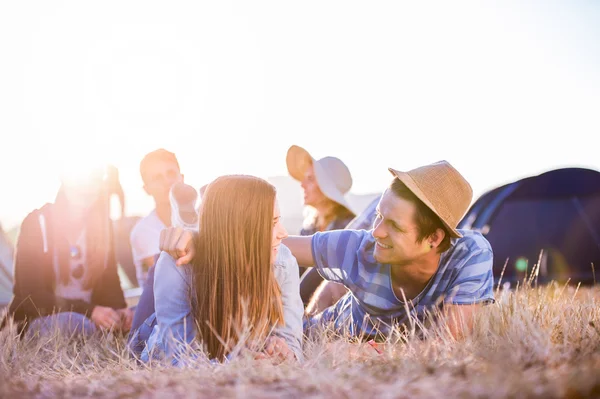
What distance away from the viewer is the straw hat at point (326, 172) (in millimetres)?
5004

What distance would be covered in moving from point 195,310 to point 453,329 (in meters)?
1.17

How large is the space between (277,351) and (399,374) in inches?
31.9

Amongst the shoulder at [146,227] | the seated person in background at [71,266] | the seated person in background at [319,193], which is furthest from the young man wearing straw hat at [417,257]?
the shoulder at [146,227]

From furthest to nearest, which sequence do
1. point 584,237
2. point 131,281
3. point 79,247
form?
1. point 131,281
2. point 584,237
3. point 79,247

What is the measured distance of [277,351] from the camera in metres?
2.30

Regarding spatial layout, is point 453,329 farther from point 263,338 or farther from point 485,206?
point 485,206

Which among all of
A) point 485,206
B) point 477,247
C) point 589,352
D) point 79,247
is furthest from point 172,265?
point 485,206

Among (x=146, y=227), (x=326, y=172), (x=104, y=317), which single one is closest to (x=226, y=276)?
(x=104, y=317)

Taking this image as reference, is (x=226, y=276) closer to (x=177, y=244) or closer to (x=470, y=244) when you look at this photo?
(x=177, y=244)

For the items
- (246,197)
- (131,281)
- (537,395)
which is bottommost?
(131,281)

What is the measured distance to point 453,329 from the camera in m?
2.47

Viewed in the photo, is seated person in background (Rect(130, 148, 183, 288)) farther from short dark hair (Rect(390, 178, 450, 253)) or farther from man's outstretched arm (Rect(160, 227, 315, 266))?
short dark hair (Rect(390, 178, 450, 253))

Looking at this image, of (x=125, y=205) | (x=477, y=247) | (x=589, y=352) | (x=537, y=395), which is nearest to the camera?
(x=537, y=395)

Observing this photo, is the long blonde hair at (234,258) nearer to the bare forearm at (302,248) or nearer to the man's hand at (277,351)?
the man's hand at (277,351)
